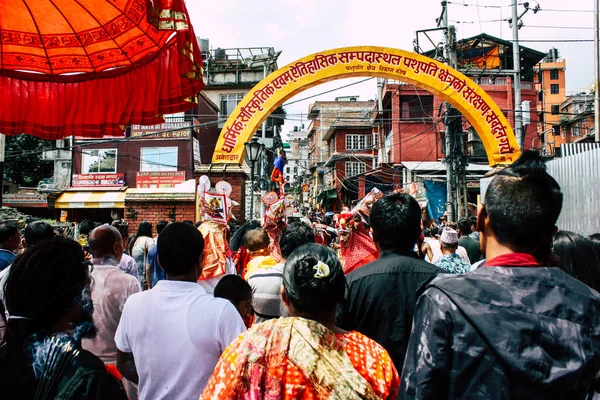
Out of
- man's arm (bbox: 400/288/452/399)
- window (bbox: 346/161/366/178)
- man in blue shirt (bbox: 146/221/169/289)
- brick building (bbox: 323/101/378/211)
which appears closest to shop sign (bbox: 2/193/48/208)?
brick building (bbox: 323/101/378/211)

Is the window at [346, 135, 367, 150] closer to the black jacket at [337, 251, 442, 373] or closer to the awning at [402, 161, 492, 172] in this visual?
the awning at [402, 161, 492, 172]

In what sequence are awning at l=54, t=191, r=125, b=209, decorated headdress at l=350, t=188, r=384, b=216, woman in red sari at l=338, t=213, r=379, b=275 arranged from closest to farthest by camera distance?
woman in red sari at l=338, t=213, r=379, b=275, decorated headdress at l=350, t=188, r=384, b=216, awning at l=54, t=191, r=125, b=209

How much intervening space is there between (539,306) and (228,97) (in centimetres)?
3147

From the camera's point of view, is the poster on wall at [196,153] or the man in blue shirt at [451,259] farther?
the poster on wall at [196,153]

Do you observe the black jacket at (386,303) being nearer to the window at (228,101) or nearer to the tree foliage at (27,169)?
the window at (228,101)

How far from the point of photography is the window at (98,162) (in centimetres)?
2672

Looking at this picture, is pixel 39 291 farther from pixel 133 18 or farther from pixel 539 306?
pixel 133 18

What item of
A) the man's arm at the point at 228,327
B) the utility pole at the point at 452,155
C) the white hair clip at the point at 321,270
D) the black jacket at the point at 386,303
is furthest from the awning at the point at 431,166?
the white hair clip at the point at 321,270

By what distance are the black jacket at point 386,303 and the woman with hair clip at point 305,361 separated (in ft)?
2.57

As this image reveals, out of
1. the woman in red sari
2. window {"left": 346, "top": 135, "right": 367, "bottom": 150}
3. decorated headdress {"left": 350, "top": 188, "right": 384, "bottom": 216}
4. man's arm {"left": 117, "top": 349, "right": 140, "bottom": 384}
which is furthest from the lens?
window {"left": 346, "top": 135, "right": 367, "bottom": 150}

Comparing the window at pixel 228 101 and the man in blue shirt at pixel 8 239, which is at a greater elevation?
the window at pixel 228 101

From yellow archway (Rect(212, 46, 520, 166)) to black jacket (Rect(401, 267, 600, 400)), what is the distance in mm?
9727

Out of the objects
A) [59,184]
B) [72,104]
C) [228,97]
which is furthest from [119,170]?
[72,104]

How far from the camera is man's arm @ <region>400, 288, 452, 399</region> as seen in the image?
4.99 ft
